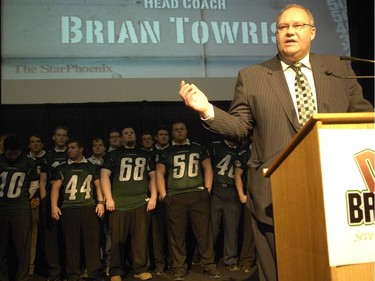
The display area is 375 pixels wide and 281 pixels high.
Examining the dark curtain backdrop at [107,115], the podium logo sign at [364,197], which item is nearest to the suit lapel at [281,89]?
the podium logo sign at [364,197]

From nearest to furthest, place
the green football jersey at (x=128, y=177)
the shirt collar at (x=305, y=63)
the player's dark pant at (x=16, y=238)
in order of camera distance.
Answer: the shirt collar at (x=305, y=63), the player's dark pant at (x=16, y=238), the green football jersey at (x=128, y=177)

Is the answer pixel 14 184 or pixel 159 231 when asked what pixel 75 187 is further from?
pixel 159 231

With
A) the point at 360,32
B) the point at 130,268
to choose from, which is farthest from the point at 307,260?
the point at 360,32

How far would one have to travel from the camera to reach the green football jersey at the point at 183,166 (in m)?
5.01

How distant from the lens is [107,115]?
7137 millimetres

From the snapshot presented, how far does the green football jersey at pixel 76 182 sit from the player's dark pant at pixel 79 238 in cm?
7

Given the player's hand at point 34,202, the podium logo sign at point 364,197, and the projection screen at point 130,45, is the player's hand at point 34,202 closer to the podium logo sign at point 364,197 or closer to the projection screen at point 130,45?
the projection screen at point 130,45

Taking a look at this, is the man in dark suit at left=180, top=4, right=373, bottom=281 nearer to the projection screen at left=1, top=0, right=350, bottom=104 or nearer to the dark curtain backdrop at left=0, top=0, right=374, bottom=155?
the projection screen at left=1, top=0, right=350, bottom=104

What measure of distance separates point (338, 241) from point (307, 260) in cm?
19

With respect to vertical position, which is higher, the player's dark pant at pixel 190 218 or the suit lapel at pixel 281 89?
the suit lapel at pixel 281 89

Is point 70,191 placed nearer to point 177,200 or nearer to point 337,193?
point 177,200

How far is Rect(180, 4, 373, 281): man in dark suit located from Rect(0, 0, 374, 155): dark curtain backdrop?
504 cm

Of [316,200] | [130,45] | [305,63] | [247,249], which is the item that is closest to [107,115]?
[130,45]

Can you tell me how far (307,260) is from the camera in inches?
58.0
